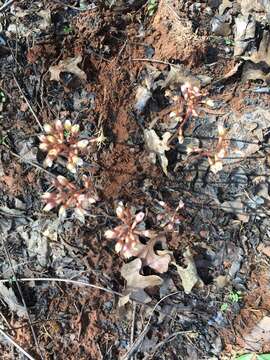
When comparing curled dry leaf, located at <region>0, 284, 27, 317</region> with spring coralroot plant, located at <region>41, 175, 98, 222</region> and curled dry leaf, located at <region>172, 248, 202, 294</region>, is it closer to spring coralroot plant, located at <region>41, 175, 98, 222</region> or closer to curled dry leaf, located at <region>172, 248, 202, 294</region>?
spring coralroot plant, located at <region>41, 175, 98, 222</region>

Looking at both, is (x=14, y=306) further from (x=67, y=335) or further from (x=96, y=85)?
(x=96, y=85)

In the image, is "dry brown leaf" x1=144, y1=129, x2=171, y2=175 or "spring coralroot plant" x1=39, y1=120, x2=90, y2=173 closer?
"spring coralroot plant" x1=39, y1=120, x2=90, y2=173

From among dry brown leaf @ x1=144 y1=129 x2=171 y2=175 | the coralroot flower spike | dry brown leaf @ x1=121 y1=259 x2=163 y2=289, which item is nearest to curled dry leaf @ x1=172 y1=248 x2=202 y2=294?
dry brown leaf @ x1=121 y1=259 x2=163 y2=289

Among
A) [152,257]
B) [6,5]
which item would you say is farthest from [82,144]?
[6,5]

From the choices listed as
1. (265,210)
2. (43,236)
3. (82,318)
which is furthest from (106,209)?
(265,210)

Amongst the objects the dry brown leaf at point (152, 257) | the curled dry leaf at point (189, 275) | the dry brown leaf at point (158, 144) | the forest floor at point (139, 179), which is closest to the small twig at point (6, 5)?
the forest floor at point (139, 179)

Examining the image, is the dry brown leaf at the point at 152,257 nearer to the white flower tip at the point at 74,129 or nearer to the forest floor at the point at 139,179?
the forest floor at the point at 139,179
